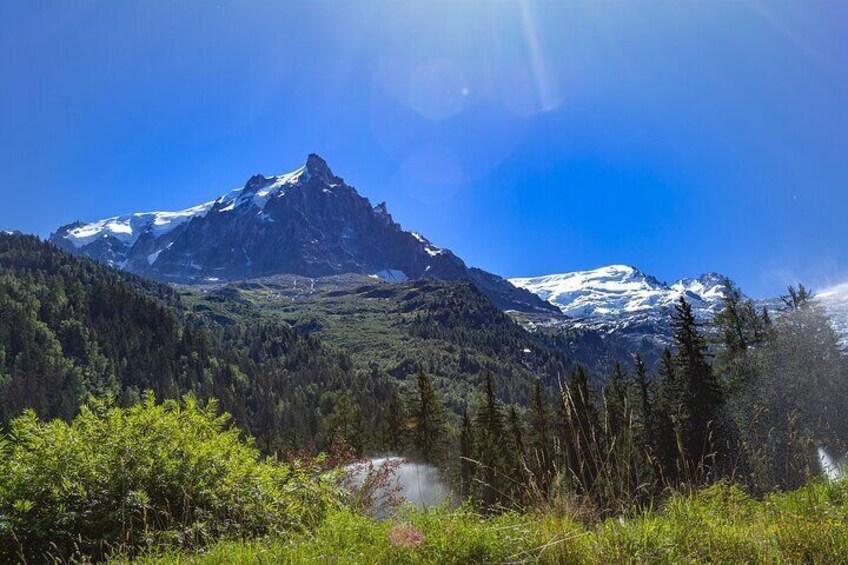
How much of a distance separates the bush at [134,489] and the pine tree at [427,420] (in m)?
49.2

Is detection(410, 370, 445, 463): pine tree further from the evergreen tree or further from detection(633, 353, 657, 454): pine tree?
detection(633, 353, 657, 454): pine tree

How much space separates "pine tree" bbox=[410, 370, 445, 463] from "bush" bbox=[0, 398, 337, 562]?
49189mm

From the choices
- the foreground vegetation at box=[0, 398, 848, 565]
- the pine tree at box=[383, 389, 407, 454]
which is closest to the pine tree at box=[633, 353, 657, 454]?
the pine tree at box=[383, 389, 407, 454]

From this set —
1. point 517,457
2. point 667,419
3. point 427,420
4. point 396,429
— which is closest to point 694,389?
point 667,419

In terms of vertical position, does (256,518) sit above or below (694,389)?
above

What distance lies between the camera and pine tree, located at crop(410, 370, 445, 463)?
186 feet

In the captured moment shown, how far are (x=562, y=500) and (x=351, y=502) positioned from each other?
403cm

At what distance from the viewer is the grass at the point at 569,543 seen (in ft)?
16.2

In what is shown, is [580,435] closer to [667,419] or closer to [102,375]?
[667,419]

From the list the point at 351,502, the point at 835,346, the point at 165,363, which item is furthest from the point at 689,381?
the point at 165,363

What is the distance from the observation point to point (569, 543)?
16.4 ft

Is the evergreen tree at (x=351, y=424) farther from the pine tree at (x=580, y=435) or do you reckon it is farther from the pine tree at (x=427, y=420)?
the pine tree at (x=580, y=435)

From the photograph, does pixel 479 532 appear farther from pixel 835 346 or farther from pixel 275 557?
pixel 835 346

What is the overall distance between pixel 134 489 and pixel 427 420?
51.5 metres
